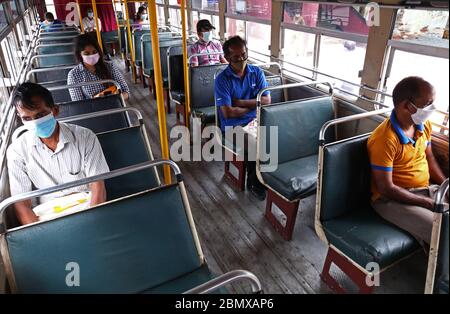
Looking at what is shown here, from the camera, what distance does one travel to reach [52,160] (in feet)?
6.38

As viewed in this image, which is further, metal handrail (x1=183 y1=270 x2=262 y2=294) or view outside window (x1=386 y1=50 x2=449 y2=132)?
view outside window (x1=386 y1=50 x2=449 y2=132)

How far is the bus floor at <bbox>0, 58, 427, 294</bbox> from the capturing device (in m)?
2.32

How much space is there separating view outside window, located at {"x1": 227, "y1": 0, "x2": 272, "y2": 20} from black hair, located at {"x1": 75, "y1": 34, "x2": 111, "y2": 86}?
2.33 m

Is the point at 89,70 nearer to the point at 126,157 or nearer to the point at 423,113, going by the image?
the point at 126,157

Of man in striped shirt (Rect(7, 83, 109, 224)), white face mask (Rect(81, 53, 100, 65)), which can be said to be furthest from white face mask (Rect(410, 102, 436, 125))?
white face mask (Rect(81, 53, 100, 65))

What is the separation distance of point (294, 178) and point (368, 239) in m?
0.80

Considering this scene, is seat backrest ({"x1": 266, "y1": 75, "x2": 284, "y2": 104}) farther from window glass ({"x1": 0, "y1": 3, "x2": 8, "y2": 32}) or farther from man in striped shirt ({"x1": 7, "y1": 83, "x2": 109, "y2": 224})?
window glass ({"x1": 0, "y1": 3, "x2": 8, "y2": 32})

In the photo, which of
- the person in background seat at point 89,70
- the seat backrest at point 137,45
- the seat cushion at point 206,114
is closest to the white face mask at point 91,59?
the person in background seat at point 89,70

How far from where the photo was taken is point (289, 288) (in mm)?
2303

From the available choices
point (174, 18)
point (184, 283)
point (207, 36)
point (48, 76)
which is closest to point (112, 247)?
point (184, 283)
